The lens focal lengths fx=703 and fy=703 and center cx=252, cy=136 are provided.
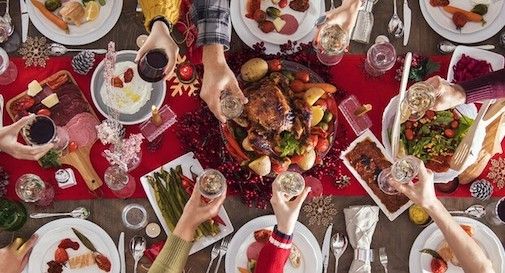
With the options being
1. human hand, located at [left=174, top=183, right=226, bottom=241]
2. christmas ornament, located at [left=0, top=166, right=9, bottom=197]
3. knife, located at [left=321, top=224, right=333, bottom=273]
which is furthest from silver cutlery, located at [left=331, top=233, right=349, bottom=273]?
christmas ornament, located at [left=0, top=166, right=9, bottom=197]

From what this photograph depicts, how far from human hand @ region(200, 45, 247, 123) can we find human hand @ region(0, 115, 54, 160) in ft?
1.98

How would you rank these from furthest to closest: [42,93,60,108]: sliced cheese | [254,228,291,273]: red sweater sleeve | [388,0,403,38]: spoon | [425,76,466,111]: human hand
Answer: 1. [388,0,403,38]: spoon
2. [42,93,60,108]: sliced cheese
3. [425,76,466,111]: human hand
4. [254,228,291,273]: red sweater sleeve

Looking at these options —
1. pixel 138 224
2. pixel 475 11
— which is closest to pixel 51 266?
pixel 138 224

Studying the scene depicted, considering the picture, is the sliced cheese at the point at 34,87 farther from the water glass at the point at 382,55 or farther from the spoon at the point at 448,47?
the spoon at the point at 448,47

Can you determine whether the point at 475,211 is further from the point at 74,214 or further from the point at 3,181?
the point at 3,181

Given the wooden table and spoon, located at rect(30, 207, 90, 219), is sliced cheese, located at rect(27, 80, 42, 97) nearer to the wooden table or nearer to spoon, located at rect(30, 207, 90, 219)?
the wooden table

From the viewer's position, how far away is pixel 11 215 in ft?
8.76

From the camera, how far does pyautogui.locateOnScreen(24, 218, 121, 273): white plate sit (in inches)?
105

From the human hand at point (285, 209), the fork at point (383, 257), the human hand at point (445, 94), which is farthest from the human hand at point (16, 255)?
the human hand at point (445, 94)

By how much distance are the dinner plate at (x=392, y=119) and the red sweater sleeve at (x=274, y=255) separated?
23.6 inches

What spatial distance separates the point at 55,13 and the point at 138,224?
0.88 metres

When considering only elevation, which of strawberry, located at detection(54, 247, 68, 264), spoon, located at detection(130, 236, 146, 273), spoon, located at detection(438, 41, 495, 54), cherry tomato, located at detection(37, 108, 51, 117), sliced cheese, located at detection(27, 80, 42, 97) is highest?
spoon, located at detection(438, 41, 495, 54)

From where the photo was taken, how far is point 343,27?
2684mm

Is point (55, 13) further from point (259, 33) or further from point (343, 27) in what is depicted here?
point (343, 27)
